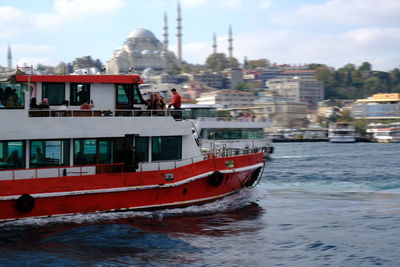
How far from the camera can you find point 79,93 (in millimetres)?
16734

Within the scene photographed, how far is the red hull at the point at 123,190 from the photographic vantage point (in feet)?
49.5

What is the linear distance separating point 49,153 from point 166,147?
310 centimetres

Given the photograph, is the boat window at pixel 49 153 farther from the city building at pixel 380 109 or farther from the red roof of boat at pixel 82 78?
the city building at pixel 380 109

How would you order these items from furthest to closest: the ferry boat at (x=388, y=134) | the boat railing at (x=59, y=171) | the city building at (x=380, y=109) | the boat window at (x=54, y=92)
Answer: the city building at (x=380, y=109), the ferry boat at (x=388, y=134), the boat window at (x=54, y=92), the boat railing at (x=59, y=171)

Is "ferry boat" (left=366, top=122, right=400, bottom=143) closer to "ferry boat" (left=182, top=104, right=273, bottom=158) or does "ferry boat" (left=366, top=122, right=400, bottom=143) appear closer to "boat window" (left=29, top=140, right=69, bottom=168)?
"ferry boat" (left=182, top=104, right=273, bottom=158)

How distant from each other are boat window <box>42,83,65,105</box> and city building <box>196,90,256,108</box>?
467 ft

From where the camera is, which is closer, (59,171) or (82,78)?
(59,171)

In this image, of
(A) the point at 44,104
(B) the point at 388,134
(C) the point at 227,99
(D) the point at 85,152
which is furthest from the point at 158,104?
(C) the point at 227,99

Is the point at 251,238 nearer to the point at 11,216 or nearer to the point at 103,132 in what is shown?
the point at 103,132

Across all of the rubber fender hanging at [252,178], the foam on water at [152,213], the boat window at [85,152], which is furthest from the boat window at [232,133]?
the boat window at [85,152]

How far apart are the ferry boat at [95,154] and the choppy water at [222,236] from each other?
387mm

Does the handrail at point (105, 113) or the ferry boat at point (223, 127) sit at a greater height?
the handrail at point (105, 113)

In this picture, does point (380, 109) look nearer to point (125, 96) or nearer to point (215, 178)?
point (215, 178)

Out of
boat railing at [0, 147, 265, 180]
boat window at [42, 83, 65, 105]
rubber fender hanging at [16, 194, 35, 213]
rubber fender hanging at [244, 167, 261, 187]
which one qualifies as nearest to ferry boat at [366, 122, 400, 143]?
rubber fender hanging at [244, 167, 261, 187]
